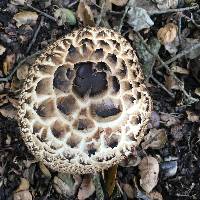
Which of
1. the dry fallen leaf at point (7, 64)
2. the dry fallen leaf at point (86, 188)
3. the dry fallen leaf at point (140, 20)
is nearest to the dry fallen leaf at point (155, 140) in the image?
the dry fallen leaf at point (86, 188)

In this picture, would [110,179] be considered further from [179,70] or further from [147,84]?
[179,70]

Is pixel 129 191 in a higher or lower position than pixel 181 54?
lower

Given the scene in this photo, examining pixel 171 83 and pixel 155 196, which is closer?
pixel 155 196

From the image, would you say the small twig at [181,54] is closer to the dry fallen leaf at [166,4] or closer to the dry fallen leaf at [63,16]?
the dry fallen leaf at [166,4]

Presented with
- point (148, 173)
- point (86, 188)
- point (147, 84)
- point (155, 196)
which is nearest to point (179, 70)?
point (147, 84)

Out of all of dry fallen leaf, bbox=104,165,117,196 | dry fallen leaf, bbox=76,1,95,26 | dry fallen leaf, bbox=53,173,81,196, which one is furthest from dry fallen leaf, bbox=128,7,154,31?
dry fallen leaf, bbox=53,173,81,196

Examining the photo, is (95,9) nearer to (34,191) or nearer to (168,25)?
(168,25)
